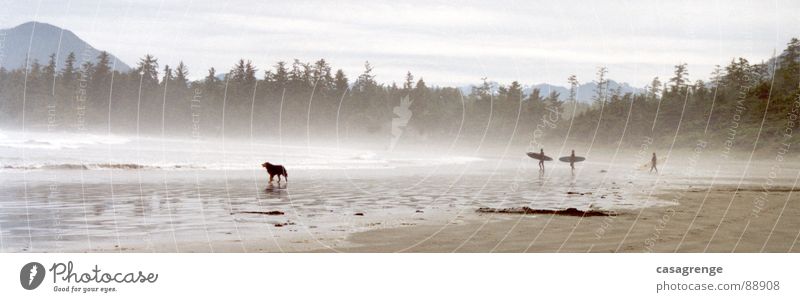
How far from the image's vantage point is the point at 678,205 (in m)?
16.8

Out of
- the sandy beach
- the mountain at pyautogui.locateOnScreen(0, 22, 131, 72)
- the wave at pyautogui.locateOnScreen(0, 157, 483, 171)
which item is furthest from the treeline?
the sandy beach

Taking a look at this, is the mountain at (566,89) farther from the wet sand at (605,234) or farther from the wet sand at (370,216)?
the wet sand at (605,234)

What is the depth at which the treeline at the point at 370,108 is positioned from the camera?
31.7m

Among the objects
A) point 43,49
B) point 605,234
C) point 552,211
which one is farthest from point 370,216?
point 43,49

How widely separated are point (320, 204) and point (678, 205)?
26.4 feet

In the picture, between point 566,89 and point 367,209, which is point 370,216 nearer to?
point 367,209

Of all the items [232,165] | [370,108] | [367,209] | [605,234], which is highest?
[370,108]

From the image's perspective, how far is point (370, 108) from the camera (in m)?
30.0
